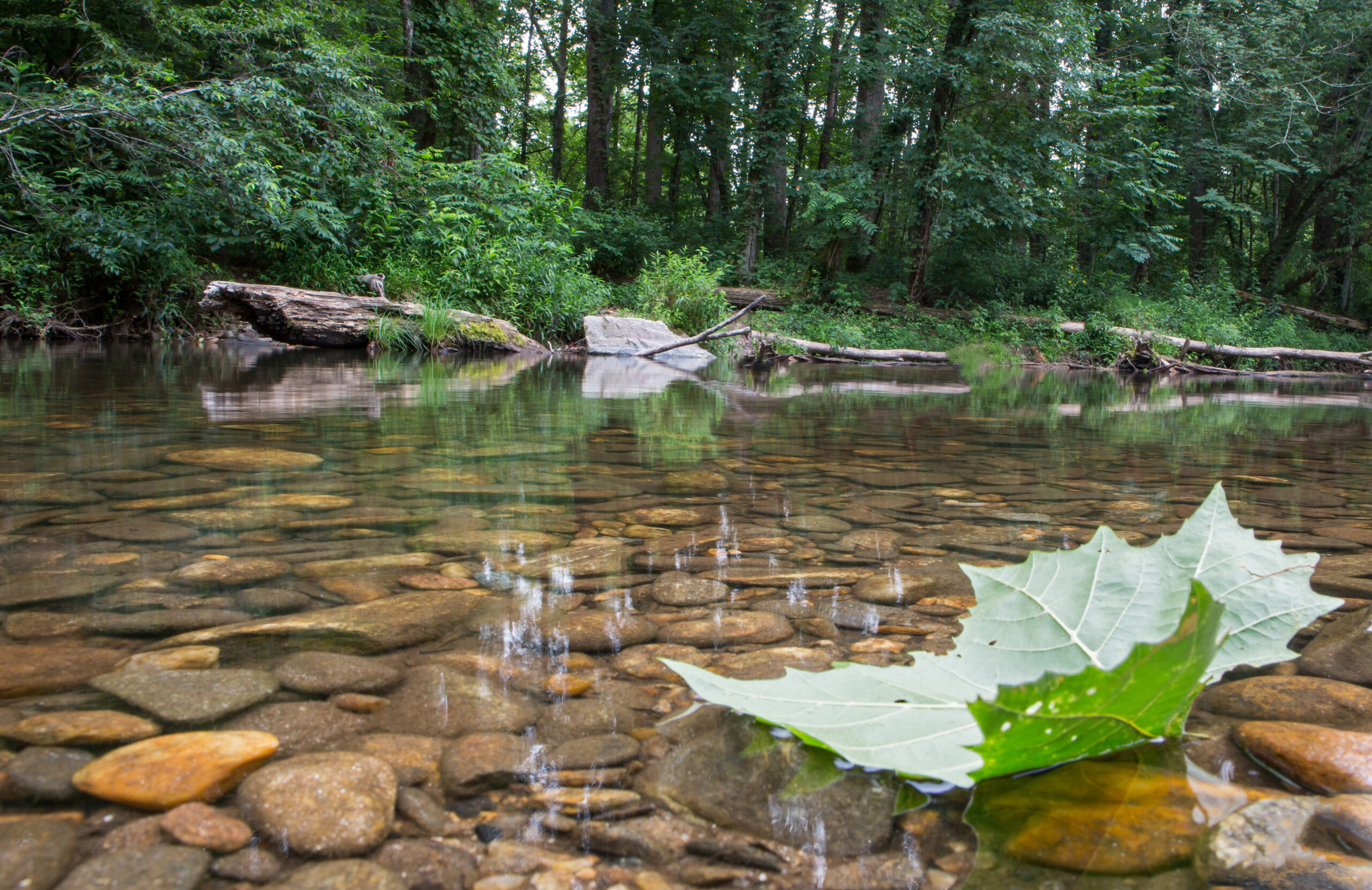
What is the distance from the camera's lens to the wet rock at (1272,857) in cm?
78

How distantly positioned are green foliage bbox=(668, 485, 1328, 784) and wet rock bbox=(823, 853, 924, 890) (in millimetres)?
94

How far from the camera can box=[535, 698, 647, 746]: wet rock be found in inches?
43.3

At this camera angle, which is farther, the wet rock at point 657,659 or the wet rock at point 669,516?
the wet rock at point 669,516

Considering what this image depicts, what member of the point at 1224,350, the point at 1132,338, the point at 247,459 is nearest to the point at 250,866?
the point at 247,459

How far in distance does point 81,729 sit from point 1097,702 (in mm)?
1236

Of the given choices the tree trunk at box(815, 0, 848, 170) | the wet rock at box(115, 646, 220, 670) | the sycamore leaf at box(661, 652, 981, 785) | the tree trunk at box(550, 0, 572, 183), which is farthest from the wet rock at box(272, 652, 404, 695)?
the tree trunk at box(550, 0, 572, 183)

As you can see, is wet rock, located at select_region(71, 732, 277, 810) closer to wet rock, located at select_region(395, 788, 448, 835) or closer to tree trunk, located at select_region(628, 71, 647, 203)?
wet rock, located at select_region(395, 788, 448, 835)

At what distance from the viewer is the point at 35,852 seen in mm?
782

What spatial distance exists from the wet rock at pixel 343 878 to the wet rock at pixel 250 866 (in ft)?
0.07

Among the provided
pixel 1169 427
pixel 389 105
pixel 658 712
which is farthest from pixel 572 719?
pixel 389 105

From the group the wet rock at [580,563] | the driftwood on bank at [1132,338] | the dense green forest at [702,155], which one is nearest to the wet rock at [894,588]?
the wet rock at [580,563]

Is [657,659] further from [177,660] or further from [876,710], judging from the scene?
[177,660]

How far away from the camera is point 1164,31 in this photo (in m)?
19.6

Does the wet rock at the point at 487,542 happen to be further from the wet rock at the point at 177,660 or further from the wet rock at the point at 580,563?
the wet rock at the point at 177,660
